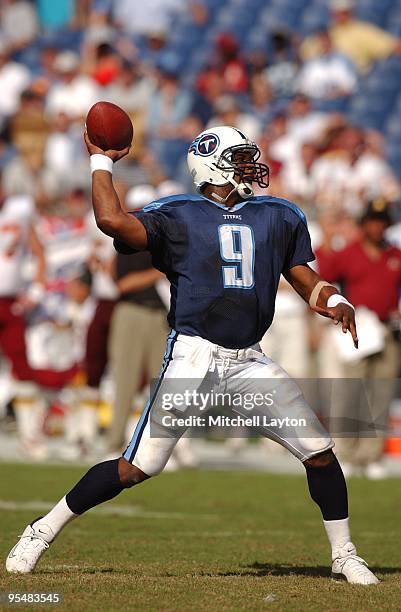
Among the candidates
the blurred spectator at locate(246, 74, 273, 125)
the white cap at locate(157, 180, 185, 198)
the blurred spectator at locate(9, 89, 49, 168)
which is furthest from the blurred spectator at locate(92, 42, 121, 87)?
the white cap at locate(157, 180, 185, 198)

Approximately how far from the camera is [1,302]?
10.6m

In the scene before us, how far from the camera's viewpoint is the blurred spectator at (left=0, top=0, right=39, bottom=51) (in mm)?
20062

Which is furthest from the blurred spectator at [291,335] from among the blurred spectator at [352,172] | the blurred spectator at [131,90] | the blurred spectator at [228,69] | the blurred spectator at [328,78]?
the blurred spectator at [228,69]

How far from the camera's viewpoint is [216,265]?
16.5ft

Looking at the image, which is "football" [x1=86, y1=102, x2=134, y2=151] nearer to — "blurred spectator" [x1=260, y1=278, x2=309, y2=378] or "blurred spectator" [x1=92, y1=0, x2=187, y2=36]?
"blurred spectator" [x1=260, y1=278, x2=309, y2=378]

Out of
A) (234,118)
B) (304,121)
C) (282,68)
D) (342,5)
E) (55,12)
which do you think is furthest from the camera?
(55,12)

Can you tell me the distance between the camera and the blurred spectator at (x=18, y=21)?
20.1m

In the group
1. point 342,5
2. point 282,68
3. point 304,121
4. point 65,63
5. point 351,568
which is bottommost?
point 351,568

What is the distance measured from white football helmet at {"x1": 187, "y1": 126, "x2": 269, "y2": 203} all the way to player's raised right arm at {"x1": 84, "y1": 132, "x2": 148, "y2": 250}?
453 millimetres

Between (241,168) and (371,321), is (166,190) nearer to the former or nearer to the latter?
(371,321)

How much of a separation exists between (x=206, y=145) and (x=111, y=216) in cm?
63

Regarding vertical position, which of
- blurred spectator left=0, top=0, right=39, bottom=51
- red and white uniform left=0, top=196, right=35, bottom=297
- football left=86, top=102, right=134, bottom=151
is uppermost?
blurred spectator left=0, top=0, right=39, bottom=51

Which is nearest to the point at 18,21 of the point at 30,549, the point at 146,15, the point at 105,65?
the point at 146,15

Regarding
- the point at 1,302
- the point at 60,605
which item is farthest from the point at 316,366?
the point at 60,605
